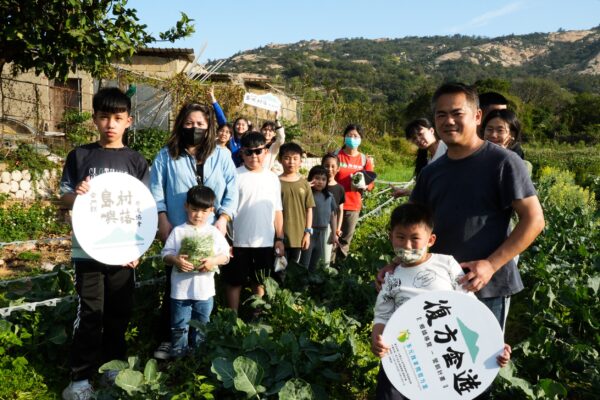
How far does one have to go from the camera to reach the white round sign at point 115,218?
275 cm

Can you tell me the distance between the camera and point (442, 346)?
2.01m

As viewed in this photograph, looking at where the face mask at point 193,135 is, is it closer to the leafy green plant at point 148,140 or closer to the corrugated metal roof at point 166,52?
the leafy green plant at point 148,140

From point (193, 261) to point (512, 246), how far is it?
1.81 metres

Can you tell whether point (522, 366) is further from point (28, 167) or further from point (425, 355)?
point (28, 167)

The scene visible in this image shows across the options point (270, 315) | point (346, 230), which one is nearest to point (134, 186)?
point (270, 315)

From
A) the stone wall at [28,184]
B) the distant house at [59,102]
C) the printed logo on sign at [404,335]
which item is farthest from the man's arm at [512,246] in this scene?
the distant house at [59,102]

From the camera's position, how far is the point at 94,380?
3.07 meters

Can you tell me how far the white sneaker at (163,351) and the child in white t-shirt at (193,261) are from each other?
38 mm

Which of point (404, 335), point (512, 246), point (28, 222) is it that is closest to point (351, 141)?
point (512, 246)

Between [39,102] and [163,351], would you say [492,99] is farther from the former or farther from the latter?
[39,102]

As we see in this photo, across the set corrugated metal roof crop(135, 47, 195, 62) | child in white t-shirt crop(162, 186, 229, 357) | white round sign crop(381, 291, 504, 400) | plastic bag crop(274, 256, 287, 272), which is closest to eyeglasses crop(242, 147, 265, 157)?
child in white t-shirt crop(162, 186, 229, 357)

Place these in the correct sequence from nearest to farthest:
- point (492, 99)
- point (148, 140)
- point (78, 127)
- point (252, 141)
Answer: point (252, 141), point (492, 99), point (78, 127), point (148, 140)

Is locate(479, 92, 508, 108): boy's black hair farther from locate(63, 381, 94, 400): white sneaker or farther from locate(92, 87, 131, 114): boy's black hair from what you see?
locate(63, 381, 94, 400): white sneaker

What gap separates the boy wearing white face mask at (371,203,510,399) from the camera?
2109 millimetres
